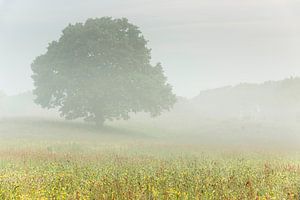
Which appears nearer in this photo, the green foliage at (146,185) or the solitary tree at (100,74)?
the green foliage at (146,185)

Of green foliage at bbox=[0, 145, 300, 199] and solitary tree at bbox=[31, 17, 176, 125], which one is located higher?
solitary tree at bbox=[31, 17, 176, 125]

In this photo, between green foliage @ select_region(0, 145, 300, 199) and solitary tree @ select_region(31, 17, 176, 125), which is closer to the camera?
green foliage @ select_region(0, 145, 300, 199)

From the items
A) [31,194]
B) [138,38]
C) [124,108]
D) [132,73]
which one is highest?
[138,38]

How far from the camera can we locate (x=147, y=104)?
59406 mm

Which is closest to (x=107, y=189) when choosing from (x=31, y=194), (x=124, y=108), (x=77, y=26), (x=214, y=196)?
(x=31, y=194)

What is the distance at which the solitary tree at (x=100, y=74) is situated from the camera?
56031mm

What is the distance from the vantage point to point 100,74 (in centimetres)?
5684

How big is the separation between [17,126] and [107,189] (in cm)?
4531

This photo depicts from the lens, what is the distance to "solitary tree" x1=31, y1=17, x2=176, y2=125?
184 ft

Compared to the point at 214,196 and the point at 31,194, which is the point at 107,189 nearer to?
the point at 31,194

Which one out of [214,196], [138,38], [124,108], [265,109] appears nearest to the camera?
[214,196]

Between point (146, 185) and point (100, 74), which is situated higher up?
point (100, 74)

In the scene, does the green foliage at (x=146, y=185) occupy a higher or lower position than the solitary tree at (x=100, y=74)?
lower

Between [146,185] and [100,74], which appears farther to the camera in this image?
[100,74]
